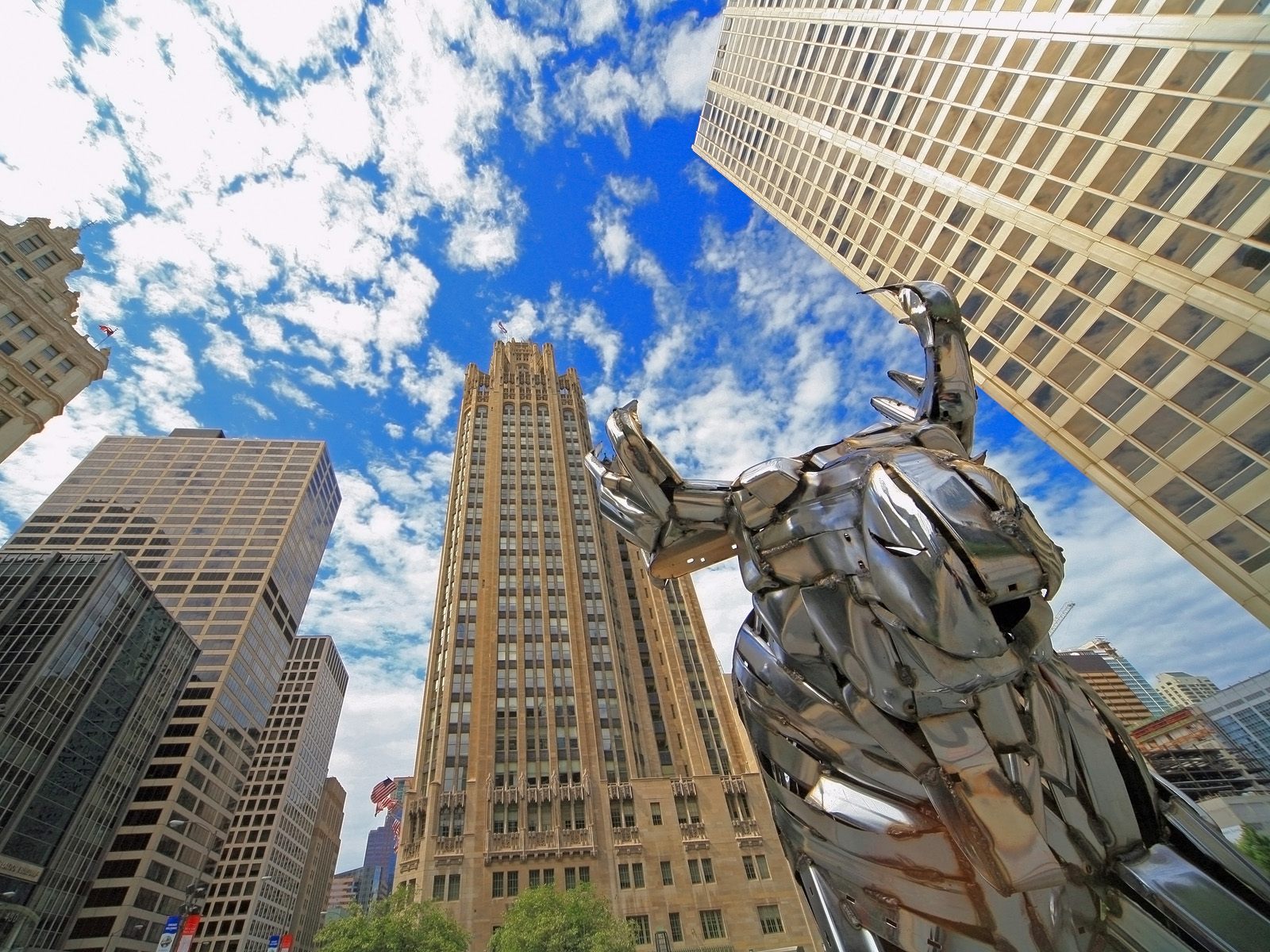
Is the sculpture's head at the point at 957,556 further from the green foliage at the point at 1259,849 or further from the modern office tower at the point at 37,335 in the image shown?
the modern office tower at the point at 37,335

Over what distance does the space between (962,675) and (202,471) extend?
4571 inches

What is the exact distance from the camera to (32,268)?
49.6 m

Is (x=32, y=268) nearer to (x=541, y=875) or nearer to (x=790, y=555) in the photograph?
(x=541, y=875)

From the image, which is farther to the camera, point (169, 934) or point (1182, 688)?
point (1182, 688)

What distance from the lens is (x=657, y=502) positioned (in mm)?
5758

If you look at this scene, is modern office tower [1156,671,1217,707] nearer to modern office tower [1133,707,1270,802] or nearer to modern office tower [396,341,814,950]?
modern office tower [1133,707,1270,802]

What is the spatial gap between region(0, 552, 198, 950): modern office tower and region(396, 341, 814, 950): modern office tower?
102 ft

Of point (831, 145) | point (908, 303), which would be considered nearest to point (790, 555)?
point (908, 303)

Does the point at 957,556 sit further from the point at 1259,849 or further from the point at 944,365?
the point at 1259,849

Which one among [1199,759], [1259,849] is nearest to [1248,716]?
[1199,759]

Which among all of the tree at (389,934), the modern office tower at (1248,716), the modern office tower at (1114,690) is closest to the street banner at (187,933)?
the tree at (389,934)

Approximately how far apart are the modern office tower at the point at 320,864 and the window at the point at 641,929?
83.7 metres

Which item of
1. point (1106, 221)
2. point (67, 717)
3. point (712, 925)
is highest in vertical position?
point (67, 717)

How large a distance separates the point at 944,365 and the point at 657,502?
3.44 m
